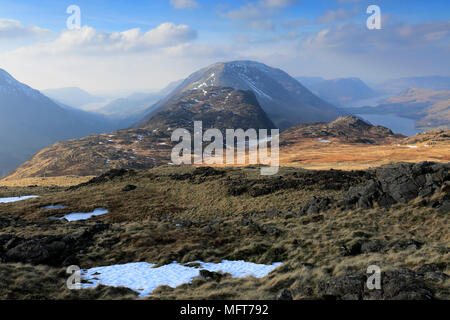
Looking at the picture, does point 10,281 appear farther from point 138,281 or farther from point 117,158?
point 117,158

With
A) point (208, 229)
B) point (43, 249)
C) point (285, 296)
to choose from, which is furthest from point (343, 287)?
point (43, 249)

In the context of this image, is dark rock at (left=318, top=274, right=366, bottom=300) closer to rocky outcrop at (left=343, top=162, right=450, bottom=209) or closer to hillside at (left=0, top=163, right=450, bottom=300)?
hillside at (left=0, top=163, right=450, bottom=300)

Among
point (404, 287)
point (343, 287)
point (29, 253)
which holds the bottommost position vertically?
point (29, 253)

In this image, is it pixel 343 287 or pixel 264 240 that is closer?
pixel 343 287

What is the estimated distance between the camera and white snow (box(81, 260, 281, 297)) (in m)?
15.5

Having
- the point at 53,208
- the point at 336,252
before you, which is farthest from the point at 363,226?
the point at 53,208

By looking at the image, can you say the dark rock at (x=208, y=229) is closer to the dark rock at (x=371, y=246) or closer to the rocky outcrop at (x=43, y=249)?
the rocky outcrop at (x=43, y=249)

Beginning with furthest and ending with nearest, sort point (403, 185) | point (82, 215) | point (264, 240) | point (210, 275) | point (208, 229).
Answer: point (82, 215)
point (403, 185)
point (208, 229)
point (264, 240)
point (210, 275)

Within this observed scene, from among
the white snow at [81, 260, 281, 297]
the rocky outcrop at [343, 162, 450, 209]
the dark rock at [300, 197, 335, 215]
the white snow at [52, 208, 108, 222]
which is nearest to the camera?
the white snow at [81, 260, 281, 297]

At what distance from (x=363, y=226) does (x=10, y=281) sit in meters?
23.3

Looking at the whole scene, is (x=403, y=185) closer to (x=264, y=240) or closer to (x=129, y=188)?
(x=264, y=240)

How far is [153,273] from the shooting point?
669 inches

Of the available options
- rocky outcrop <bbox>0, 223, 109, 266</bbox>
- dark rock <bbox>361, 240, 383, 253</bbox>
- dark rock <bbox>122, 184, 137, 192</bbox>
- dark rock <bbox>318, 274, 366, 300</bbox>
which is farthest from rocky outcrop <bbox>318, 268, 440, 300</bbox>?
dark rock <bbox>122, 184, 137, 192</bbox>

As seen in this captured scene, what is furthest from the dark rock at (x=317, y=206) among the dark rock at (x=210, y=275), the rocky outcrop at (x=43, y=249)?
the rocky outcrop at (x=43, y=249)
